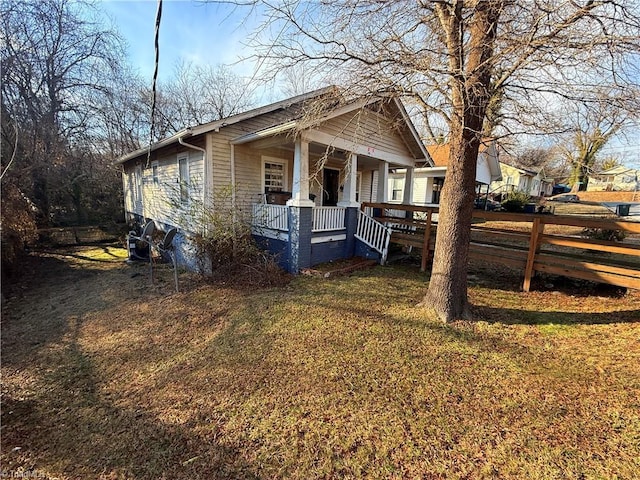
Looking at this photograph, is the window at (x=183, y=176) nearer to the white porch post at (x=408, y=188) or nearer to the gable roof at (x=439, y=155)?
the white porch post at (x=408, y=188)

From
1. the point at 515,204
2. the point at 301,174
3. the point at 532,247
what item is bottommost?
the point at 532,247

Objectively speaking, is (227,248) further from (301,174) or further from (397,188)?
(397,188)

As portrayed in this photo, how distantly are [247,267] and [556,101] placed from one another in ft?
20.5

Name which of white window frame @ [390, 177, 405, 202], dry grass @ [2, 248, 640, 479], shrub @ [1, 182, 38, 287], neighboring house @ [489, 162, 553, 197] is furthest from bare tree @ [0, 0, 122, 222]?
neighboring house @ [489, 162, 553, 197]

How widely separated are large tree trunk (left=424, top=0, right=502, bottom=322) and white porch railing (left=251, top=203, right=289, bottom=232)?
3796mm

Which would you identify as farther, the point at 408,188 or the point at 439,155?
the point at 439,155

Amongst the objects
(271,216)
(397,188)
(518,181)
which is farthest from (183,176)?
(518,181)

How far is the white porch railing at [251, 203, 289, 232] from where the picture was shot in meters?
7.03

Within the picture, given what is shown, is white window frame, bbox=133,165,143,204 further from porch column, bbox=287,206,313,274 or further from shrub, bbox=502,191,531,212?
shrub, bbox=502,191,531,212

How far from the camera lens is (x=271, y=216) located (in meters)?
7.40

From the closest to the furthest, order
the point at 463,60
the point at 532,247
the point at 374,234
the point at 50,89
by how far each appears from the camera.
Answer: the point at 463,60, the point at 532,247, the point at 374,234, the point at 50,89

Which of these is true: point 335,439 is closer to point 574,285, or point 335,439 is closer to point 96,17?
point 574,285

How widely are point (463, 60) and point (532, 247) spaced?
3.83 meters

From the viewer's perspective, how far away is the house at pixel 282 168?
6.55 meters
